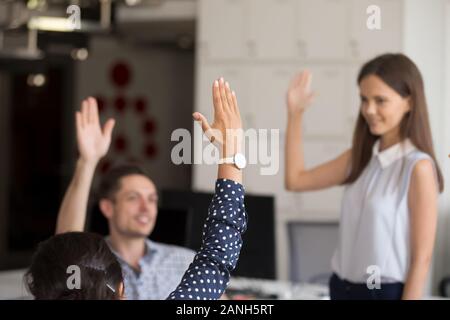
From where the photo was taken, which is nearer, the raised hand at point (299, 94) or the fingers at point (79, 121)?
the fingers at point (79, 121)

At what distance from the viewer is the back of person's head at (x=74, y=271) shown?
4.55 ft

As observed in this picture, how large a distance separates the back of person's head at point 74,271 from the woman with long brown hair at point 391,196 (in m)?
0.86

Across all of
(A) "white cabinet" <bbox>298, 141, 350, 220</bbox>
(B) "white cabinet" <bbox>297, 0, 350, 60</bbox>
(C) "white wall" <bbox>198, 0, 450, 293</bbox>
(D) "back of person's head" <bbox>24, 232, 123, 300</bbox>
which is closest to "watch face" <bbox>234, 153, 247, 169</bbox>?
(D) "back of person's head" <bbox>24, 232, 123, 300</bbox>

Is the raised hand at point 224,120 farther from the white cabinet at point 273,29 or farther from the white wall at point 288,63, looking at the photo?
the white cabinet at point 273,29

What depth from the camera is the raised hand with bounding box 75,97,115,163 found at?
2.06 metres

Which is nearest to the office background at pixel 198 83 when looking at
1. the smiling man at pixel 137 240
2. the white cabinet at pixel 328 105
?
the white cabinet at pixel 328 105

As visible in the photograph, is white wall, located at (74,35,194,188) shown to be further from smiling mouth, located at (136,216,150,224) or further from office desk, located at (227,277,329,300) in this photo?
smiling mouth, located at (136,216,150,224)

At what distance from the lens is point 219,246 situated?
1379mm

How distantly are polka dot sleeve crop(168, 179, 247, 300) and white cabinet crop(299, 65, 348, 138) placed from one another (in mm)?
4074

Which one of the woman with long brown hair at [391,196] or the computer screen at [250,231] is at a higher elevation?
the woman with long brown hair at [391,196]

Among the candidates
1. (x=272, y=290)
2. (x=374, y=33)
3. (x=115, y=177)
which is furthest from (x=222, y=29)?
(x=115, y=177)

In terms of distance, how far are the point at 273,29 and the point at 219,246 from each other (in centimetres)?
436

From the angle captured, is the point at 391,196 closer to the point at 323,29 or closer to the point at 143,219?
the point at 143,219

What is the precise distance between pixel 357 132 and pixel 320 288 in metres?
1.30
